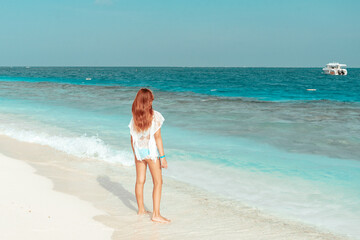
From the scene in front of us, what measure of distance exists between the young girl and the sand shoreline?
386mm

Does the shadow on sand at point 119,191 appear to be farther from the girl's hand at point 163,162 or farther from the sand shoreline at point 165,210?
the girl's hand at point 163,162

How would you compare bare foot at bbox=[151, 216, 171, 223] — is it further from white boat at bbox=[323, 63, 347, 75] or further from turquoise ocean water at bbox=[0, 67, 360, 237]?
white boat at bbox=[323, 63, 347, 75]

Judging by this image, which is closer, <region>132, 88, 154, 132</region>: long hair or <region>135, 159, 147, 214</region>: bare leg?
<region>132, 88, 154, 132</region>: long hair

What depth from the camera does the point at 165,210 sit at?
535cm

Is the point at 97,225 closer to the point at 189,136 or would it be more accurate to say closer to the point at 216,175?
the point at 216,175

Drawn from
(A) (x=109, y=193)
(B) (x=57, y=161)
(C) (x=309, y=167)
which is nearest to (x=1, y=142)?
(B) (x=57, y=161)

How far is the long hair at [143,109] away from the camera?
14.4 feet

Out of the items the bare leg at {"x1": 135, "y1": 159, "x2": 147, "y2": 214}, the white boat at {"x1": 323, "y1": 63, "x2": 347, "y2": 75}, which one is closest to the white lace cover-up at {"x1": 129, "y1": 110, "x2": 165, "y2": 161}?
the bare leg at {"x1": 135, "y1": 159, "x2": 147, "y2": 214}

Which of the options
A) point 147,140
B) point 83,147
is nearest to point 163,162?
point 147,140

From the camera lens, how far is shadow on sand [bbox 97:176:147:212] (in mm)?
5639

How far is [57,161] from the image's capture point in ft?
26.4

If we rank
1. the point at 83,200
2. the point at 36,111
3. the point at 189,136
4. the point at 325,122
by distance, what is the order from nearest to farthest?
the point at 83,200
the point at 189,136
the point at 325,122
the point at 36,111

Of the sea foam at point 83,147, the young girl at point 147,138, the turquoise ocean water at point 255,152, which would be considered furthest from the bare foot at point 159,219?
the sea foam at point 83,147

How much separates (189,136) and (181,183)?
5154mm
